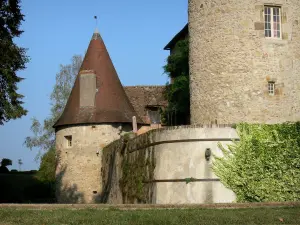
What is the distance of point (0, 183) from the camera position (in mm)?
36250

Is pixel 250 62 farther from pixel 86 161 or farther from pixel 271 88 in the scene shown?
pixel 86 161

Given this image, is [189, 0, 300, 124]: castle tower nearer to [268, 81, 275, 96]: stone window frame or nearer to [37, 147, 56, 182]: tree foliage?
[268, 81, 275, 96]: stone window frame

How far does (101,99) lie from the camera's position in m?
29.1

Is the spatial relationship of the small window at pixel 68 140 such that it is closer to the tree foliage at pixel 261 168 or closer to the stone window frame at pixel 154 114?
the stone window frame at pixel 154 114

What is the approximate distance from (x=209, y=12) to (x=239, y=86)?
118 inches

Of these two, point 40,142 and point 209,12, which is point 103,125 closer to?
point 209,12

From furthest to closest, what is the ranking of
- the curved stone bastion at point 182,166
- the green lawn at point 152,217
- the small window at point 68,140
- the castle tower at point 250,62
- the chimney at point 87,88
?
the chimney at point 87,88, the small window at point 68,140, the castle tower at point 250,62, the curved stone bastion at point 182,166, the green lawn at point 152,217

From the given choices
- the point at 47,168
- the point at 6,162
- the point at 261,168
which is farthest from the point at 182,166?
the point at 6,162

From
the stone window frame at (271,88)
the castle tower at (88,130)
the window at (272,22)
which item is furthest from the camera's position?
the castle tower at (88,130)

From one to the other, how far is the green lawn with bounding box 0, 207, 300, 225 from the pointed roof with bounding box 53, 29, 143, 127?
1623 centimetres

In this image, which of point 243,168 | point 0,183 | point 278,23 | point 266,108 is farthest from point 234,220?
point 0,183

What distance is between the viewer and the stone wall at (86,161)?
27969mm

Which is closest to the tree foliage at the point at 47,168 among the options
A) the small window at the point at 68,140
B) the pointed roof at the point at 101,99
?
the small window at the point at 68,140

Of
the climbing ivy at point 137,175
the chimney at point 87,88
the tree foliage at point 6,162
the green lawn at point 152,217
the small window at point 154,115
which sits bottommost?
the green lawn at point 152,217
